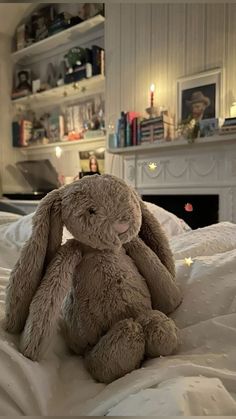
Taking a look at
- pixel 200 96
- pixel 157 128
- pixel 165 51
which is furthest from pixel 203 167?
pixel 165 51

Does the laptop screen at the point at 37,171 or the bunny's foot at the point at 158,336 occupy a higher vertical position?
the laptop screen at the point at 37,171

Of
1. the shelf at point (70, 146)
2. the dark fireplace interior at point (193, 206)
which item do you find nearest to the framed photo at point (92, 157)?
the shelf at point (70, 146)

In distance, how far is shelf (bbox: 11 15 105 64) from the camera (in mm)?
2275

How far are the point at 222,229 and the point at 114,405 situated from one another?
2.24 ft

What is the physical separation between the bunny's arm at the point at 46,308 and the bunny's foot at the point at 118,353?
2.8 inches

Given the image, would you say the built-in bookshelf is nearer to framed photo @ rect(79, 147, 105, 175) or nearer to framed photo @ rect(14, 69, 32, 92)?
framed photo @ rect(14, 69, 32, 92)

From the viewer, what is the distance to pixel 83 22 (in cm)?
230

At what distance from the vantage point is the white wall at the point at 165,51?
1.70m

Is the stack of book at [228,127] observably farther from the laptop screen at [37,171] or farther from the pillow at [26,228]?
the laptop screen at [37,171]

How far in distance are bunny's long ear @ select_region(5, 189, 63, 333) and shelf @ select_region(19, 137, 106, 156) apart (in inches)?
62.2

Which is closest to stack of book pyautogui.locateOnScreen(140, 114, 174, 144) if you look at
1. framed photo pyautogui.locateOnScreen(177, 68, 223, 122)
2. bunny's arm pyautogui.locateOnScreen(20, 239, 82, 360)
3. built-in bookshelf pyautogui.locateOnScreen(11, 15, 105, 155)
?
framed photo pyautogui.locateOnScreen(177, 68, 223, 122)

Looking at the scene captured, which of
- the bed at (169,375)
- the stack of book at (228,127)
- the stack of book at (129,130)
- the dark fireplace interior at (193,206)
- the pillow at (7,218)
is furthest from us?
the stack of book at (129,130)

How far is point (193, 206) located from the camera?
155cm

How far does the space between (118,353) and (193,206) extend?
122 cm
